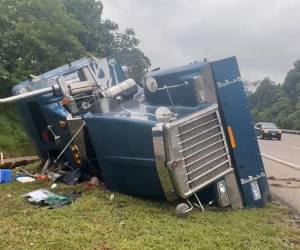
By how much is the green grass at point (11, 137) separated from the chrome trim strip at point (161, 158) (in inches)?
341

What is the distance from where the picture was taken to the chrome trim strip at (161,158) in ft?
16.1

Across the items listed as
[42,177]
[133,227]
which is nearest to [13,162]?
[42,177]

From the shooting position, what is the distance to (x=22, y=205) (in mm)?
5250

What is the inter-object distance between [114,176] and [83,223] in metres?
1.50

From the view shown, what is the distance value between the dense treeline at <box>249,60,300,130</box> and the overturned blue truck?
39596 mm

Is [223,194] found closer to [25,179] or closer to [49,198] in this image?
[49,198]

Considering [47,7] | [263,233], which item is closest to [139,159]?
[263,233]

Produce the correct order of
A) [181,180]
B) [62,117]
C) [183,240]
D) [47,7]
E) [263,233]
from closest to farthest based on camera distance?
[183,240]
[263,233]
[181,180]
[62,117]
[47,7]

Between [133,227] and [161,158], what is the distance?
0.82m

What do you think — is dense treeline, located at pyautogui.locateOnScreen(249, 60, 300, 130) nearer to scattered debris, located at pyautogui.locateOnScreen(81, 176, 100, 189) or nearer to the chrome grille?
scattered debris, located at pyautogui.locateOnScreen(81, 176, 100, 189)

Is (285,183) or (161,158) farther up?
(161,158)

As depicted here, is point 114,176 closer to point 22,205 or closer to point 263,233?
point 22,205

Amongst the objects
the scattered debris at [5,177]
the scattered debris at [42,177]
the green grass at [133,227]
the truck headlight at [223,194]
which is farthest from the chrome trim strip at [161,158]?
the scattered debris at [5,177]

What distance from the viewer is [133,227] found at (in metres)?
4.52
